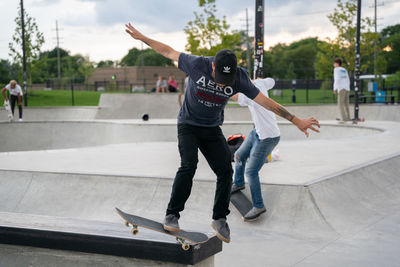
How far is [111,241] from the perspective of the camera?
3.63 meters

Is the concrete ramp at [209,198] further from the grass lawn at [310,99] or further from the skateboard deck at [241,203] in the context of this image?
the grass lawn at [310,99]

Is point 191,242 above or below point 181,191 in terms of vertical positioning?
below

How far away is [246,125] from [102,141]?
6.09 m

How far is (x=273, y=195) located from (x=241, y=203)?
45 centimetres

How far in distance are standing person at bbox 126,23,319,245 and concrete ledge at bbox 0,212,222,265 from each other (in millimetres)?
316

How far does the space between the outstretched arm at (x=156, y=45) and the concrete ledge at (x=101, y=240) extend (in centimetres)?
159

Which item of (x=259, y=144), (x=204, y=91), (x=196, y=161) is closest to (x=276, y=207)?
A: (x=259, y=144)

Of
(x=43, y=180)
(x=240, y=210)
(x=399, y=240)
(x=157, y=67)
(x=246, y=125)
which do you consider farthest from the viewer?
(x=157, y=67)

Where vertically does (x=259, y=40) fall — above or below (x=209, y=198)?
above

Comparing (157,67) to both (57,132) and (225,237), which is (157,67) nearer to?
(57,132)

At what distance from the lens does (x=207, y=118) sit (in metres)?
4.04

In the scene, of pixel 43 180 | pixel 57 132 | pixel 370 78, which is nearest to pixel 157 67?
pixel 370 78

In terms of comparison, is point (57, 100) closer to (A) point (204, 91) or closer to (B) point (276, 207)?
(B) point (276, 207)

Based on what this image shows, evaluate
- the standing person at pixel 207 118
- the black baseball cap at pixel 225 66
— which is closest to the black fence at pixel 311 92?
the standing person at pixel 207 118
